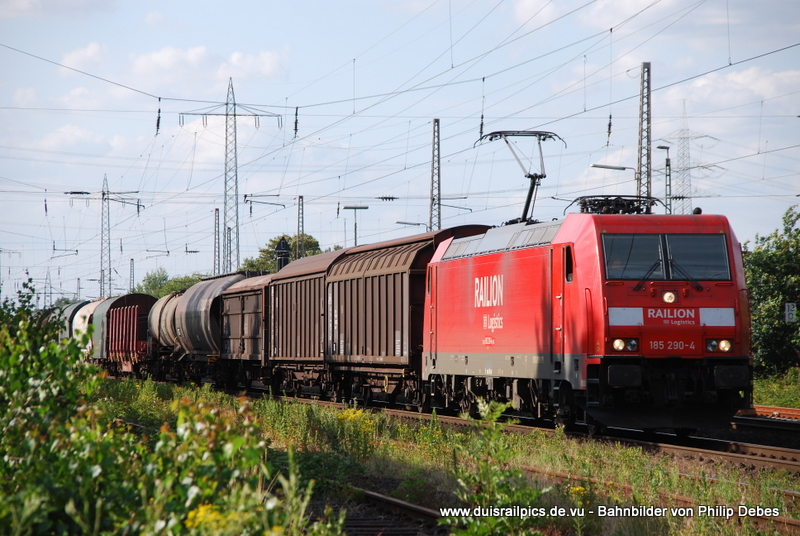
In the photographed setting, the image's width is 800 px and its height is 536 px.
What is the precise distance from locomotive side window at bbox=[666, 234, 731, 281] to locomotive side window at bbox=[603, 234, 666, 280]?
228 millimetres

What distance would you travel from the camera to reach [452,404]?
19359mm

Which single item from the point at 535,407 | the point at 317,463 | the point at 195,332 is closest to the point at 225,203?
the point at 195,332

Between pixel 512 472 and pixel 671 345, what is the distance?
7129 millimetres

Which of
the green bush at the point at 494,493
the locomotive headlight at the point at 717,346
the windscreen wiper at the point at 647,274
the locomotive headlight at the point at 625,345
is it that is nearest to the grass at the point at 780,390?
the locomotive headlight at the point at 717,346

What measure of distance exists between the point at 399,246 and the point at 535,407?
6657mm

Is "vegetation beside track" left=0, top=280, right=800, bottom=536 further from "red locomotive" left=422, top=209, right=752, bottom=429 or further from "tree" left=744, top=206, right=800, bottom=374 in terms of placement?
"tree" left=744, top=206, right=800, bottom=374

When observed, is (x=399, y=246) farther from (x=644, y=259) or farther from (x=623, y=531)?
(x=623, y=531)

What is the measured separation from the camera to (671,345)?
42.8ft

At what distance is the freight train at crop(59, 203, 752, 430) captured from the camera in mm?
13047

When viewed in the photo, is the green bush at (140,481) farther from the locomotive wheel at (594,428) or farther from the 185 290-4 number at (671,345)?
the locomotive wheel at (594,428)

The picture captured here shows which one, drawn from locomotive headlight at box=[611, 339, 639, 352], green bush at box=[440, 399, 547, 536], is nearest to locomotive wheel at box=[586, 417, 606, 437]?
locomotive headlight at box=[611, 339, 639, 352]

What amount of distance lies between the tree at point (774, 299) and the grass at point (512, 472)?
16312 mm

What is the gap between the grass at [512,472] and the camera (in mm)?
7387

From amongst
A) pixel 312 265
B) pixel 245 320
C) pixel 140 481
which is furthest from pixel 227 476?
pixel 245 320
